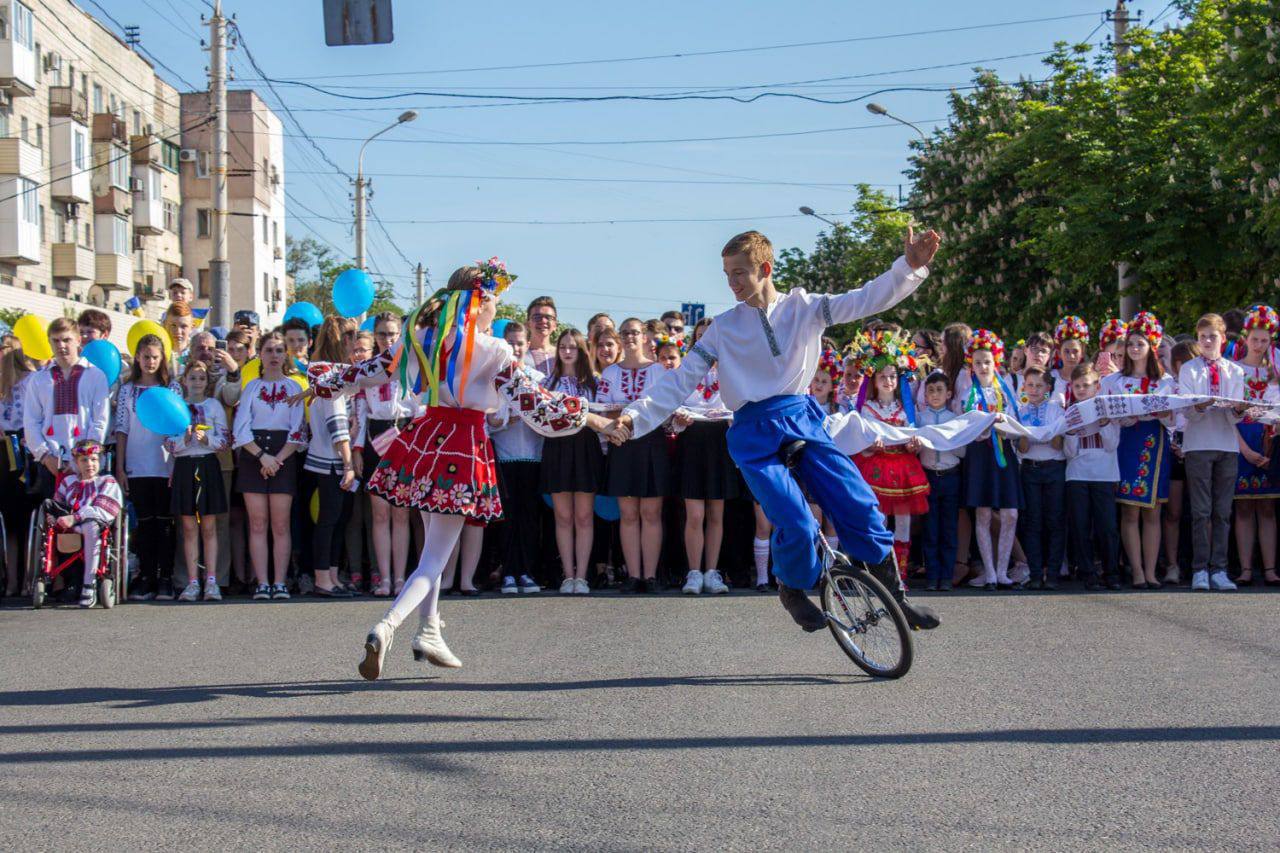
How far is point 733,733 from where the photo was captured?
6426mm

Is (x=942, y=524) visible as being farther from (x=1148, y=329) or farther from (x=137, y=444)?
(x=137, y=444)

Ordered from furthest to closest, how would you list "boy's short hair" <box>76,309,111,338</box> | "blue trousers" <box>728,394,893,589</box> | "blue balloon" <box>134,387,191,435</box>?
"boy's short hair" <box>76,309,111,338</box>, "blue balloon" <box>134,387,191,435</box>, "blue trousers" <box>728,394,893,589</box>

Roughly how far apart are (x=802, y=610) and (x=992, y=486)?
5.31m

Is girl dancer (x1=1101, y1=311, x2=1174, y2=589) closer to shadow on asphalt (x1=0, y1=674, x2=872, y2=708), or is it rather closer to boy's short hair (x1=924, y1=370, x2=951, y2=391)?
boy's short hair (x1=924, y1=370, x2=951, y2=391)

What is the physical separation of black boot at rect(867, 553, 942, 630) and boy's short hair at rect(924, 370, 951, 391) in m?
5.27

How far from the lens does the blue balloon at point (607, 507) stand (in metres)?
13.1

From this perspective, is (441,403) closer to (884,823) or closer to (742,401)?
(742,401)

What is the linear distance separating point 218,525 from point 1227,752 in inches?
354

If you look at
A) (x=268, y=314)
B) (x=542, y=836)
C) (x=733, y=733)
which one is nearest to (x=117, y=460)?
(x=733, y=733)

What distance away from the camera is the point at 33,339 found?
43.9 feet

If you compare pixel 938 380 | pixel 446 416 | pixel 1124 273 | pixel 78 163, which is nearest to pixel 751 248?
pixel 446 416

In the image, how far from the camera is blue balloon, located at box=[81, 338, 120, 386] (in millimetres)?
13164

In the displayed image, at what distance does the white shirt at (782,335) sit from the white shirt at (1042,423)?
553 centimetres

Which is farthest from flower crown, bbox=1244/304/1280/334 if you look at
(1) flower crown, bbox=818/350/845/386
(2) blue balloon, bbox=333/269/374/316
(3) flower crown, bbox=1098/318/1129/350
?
(2) blue balloon, bbox=333/269/374/316
